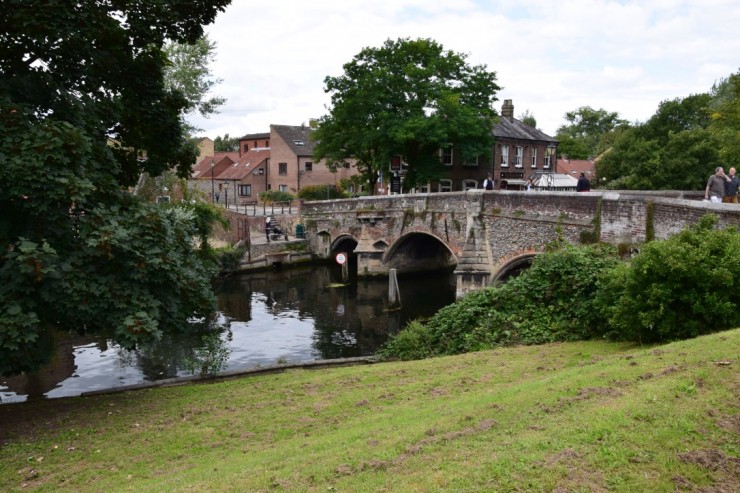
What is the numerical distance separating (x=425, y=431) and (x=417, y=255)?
106 feet

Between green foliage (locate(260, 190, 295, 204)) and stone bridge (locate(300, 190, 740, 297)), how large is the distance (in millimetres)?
19381

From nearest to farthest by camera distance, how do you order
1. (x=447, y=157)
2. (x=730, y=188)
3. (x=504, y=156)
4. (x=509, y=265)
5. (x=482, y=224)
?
(x=730, y=188) → (x=509, y=265) → (x=482, y=224) → (x=447, y=157) → (x=504, y=156)

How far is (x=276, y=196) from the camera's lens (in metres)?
65.8

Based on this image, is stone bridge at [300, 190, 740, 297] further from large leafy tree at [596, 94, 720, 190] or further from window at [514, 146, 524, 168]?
large leafy tree at [596, 94, 720, 190]

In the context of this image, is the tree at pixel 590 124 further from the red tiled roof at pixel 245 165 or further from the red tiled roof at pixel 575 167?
the red tiled roof at pixel 245 165

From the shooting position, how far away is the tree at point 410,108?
39031mm

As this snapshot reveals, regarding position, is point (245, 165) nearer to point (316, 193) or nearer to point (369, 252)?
point (316, 193)

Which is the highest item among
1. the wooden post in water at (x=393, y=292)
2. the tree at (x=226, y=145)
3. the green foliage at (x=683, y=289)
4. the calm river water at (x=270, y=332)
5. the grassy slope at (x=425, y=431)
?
the tree at (x=226, y=145)

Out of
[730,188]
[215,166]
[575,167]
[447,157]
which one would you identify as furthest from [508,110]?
[215,166]

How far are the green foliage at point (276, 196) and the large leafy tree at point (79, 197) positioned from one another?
51.7 meters

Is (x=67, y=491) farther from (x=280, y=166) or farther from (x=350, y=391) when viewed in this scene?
(x=280, y=166)

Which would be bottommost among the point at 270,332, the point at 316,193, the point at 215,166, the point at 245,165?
the point at 270,332

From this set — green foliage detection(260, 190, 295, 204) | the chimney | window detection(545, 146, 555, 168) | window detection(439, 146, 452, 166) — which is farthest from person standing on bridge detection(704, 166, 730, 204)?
green foliage detection(260, 190, 295, 204)

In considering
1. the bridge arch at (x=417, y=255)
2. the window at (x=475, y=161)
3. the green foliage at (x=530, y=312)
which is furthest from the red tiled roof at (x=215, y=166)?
the green foliage at (x=530, y=312)
